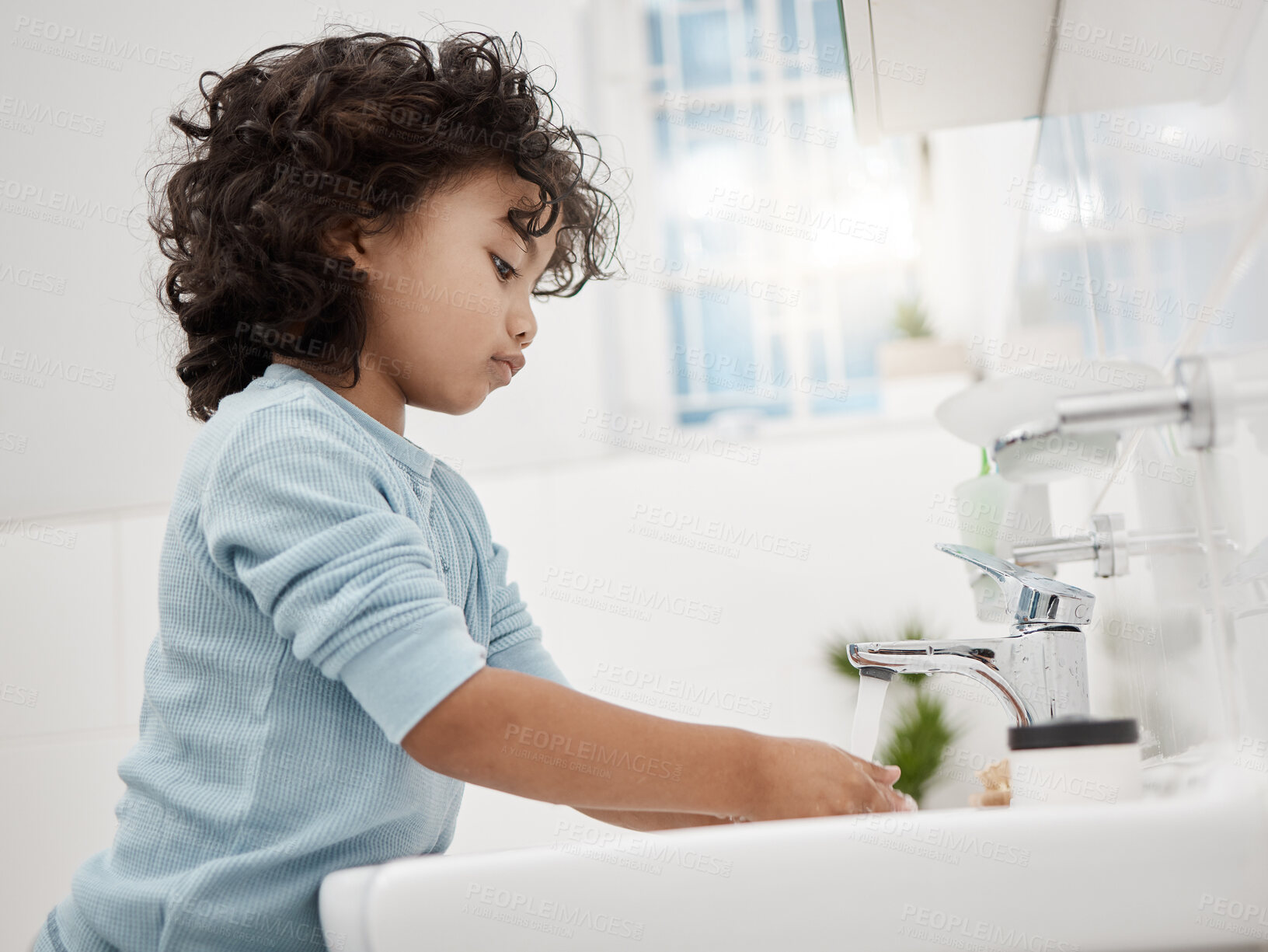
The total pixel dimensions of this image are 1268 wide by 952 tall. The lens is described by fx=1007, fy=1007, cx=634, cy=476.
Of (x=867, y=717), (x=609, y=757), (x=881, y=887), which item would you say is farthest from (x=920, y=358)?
(x=881, y=887)

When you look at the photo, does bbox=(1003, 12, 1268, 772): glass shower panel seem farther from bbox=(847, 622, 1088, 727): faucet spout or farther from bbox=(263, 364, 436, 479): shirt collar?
bbox=(263, 364, 436, 479): shirt collar

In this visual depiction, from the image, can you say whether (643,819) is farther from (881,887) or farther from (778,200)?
(778,200)

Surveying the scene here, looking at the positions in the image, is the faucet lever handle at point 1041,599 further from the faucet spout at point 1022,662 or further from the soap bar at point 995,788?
the soap bar at point 995,788

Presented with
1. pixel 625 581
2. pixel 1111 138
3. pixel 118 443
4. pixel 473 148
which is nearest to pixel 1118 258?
pixel 1111 138

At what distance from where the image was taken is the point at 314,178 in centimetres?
83

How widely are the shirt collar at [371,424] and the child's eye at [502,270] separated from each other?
15cm

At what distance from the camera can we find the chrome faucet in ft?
1.93

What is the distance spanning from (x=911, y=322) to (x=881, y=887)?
194cm

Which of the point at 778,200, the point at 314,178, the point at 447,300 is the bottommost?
the point at 447,300

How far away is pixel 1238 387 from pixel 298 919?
0.56m

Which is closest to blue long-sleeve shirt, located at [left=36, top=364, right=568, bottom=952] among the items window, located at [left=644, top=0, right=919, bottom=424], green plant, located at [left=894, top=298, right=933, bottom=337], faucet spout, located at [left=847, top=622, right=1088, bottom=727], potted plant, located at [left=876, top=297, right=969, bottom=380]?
faucet spout, located at [left=847, top=622, right=1088, bottom=727]

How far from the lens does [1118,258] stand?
0.73 meters

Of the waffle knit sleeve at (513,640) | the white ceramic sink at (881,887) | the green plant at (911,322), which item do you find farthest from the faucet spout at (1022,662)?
the green plant at (911,322)

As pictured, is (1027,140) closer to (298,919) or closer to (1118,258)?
(1118,258)
